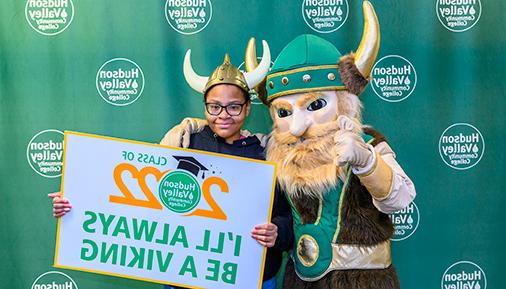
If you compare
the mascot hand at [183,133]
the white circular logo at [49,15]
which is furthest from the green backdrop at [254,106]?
the mascot hand at [183,133]

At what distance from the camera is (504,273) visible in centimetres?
256

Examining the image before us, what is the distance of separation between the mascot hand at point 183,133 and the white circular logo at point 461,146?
1.28 m

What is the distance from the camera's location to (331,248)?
1.78 m

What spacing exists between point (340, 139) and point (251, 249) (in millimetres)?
546

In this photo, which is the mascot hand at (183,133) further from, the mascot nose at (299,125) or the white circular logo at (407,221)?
the white circular logo at (407,221)

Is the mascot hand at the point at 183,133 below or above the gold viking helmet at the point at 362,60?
below

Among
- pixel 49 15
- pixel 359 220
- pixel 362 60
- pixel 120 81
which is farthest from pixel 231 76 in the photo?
pixel 49 15

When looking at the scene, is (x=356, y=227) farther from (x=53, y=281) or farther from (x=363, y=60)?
(x=53, y=281)

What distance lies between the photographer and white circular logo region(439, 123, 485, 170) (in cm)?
252

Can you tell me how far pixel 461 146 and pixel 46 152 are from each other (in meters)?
2.09

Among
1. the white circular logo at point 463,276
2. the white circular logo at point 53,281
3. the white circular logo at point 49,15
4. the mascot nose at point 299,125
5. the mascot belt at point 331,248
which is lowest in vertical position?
the white circular logo at point 53,281

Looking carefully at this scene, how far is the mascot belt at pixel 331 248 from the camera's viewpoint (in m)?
1.77

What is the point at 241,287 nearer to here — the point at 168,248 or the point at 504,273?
the point at 168,248

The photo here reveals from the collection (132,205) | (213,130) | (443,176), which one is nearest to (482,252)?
(443,176)
